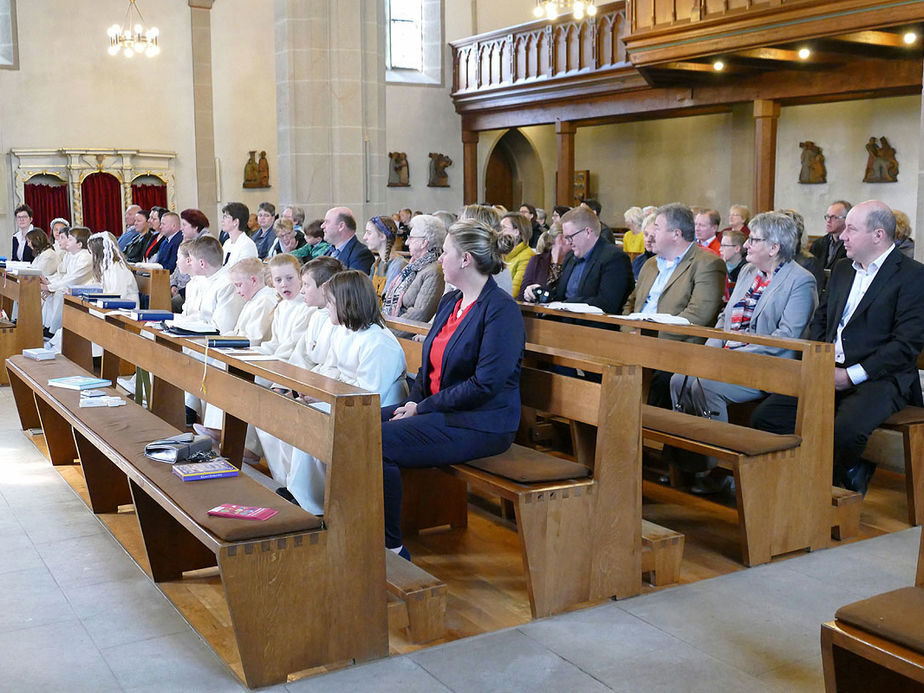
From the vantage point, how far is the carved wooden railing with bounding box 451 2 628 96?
13.6 m

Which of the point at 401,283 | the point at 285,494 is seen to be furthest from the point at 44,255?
the point at 285,494

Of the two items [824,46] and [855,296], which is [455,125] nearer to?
[824,46]

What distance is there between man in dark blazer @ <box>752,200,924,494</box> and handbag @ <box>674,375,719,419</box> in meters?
0.33

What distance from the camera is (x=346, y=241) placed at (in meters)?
7.42

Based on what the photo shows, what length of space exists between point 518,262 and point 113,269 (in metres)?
3.35

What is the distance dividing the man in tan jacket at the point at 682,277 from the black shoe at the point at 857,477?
3.48 feet

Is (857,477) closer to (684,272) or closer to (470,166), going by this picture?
(684,272)

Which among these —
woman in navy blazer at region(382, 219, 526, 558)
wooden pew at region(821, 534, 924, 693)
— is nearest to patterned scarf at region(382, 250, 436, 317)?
woman in navy blazer at region(382, 219, 526, 558)

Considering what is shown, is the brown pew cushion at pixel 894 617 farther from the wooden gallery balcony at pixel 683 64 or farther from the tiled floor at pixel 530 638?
the wooden gallery balcony at pixel 683 64

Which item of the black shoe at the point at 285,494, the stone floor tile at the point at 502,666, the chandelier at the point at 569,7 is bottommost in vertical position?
the stone floor tile at the point at 502,666

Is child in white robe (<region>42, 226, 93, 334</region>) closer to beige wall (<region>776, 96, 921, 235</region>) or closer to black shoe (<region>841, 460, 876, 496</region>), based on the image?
black shoe (<region>841, 460, 876, 496</region>)

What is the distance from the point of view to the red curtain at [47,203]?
15930 mm

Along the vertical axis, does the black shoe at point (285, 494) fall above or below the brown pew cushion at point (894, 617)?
below

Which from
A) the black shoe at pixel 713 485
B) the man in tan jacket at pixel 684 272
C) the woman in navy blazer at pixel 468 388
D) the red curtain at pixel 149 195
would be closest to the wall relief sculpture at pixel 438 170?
the red curtain at pixel 149 195
